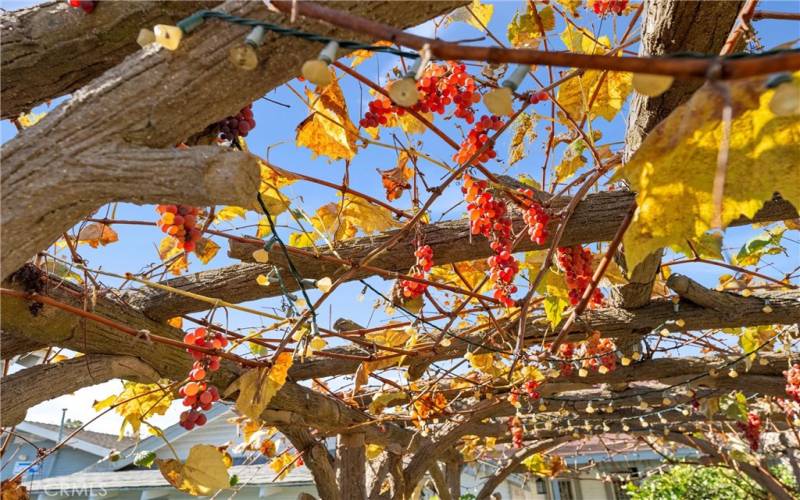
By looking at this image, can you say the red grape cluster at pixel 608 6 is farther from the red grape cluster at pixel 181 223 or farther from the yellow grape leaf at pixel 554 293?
the red grape cluster at pixel 181 223

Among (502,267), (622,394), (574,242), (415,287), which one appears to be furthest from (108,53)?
(622,394)

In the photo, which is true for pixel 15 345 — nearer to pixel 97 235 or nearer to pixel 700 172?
pixel 97 235

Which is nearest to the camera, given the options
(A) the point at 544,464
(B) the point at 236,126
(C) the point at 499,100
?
(C) the point at 499,100

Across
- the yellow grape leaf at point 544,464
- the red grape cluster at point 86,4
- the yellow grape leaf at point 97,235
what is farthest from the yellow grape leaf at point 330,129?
the yellow grape leaf at point 544,464

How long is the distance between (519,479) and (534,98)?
11747 mm

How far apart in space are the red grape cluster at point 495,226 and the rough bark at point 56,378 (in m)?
1.26

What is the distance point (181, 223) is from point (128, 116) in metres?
0.38

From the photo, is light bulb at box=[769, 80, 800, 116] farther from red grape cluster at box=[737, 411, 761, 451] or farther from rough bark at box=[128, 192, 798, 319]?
red grape cluster at box=[737, 411, 761, 451]

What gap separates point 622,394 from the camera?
4484mm

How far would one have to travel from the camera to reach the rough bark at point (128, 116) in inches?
29.0

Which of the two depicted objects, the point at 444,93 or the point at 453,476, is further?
the point at 453,476

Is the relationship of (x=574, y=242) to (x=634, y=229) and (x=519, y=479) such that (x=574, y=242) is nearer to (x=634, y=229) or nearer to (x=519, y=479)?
(x=634, y=229)

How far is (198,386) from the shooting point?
151 cm

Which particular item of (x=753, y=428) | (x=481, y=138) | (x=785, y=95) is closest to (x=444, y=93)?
(x=481, y=138)
